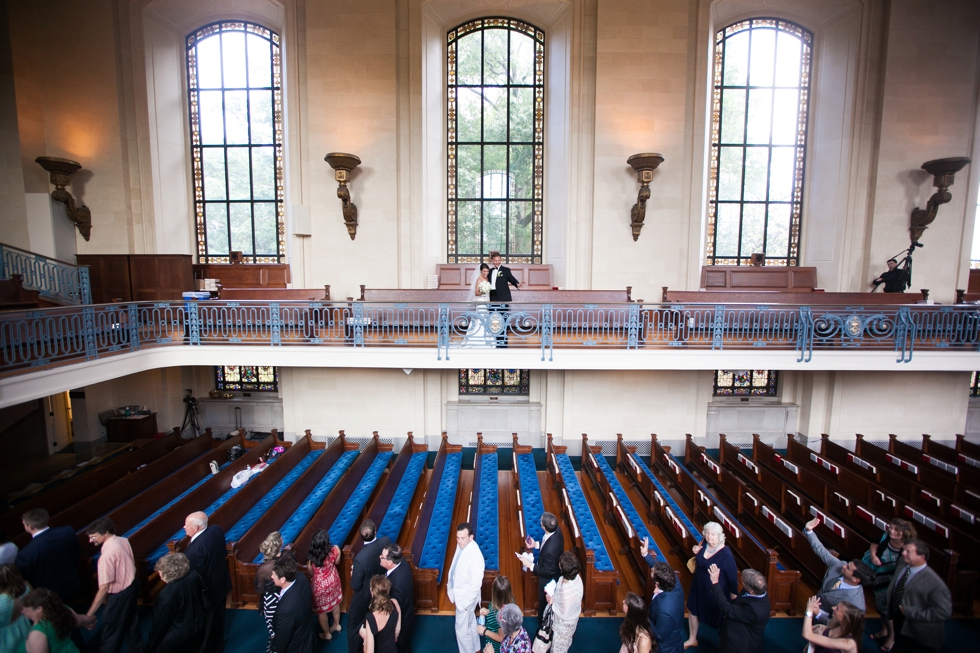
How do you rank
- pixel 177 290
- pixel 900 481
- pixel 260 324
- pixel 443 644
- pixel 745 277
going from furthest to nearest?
1. pixel 745 277
2. pixel 177 290
3. pixel 260 324
4. pixel 900 481
5. pixel 443 644

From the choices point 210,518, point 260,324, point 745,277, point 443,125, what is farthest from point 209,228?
point 745,277

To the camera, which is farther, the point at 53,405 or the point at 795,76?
the point at 795,76

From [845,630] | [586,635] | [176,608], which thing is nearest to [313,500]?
[176,608]

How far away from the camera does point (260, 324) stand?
7.80 metres

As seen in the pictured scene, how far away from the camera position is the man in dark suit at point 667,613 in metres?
3.57

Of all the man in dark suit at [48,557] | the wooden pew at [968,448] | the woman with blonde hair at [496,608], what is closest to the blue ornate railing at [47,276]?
the man in dark suit at [48,557]

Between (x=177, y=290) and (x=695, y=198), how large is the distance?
1129 cm

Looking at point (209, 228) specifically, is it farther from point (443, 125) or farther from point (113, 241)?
point (443, 125)

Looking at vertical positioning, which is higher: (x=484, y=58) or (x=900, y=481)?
(x=484, y=58)

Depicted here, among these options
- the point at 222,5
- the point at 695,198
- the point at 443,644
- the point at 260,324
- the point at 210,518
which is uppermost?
the point at 222,5

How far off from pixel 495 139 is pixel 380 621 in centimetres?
1009

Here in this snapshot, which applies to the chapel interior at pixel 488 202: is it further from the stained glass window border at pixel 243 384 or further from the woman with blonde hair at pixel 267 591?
the woman with blonde hair at pixel 267 591

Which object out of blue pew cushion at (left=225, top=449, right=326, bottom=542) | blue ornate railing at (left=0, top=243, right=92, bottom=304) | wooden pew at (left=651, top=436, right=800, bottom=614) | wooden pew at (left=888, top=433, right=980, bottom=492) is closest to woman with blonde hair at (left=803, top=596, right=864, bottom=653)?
wooden pew at (left=651, top=436, right=800, bottom=614)

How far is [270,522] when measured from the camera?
19.4 feet
